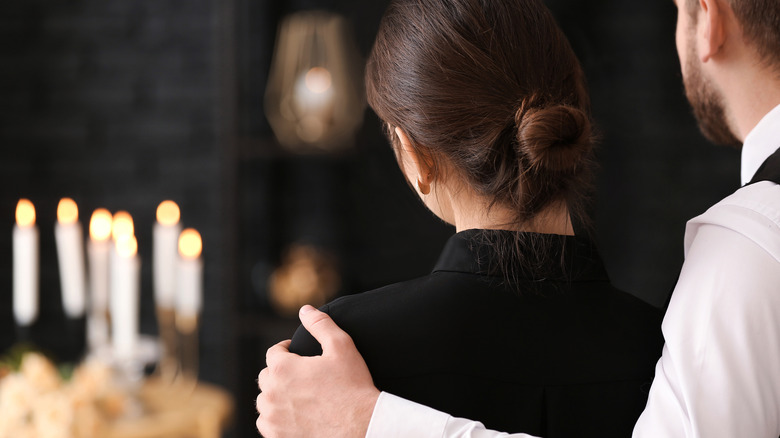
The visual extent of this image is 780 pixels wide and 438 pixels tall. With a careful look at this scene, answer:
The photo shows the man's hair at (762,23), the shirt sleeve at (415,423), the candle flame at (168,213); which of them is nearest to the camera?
the shirt sleeve at (415,423)

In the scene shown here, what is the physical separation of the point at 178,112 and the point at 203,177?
0.75 ft

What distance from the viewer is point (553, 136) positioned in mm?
730

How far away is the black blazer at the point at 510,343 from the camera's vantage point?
729mm

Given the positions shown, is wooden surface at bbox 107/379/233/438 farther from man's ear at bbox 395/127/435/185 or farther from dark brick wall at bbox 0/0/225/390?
man's ear at bbox 395/127/435/185

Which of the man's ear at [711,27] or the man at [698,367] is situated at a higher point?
the man's ear at [711,27]

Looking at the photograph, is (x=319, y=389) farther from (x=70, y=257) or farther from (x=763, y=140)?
(x=70, y=257)

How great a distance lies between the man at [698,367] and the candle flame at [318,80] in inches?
60.3

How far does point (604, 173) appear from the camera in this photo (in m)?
2.33

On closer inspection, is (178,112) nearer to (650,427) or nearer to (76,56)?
(76,56)

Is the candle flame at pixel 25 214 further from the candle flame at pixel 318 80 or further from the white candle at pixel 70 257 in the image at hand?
the candle flame at pixel 318 80

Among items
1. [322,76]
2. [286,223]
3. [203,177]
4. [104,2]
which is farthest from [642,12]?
[104,2]

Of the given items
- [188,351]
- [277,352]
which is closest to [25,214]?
[188,351]

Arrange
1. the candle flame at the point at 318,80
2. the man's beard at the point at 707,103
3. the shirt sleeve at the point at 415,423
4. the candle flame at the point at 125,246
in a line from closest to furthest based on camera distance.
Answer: the shirt sleeve at the point at 415,423
the man's beard at the point at 707,103
the candle flame at the point at 125,246
the candle flame at the point at 318,80

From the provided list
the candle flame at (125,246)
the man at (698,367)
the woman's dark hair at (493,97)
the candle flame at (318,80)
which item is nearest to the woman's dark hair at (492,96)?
the woman's dark hair at (493,97)
